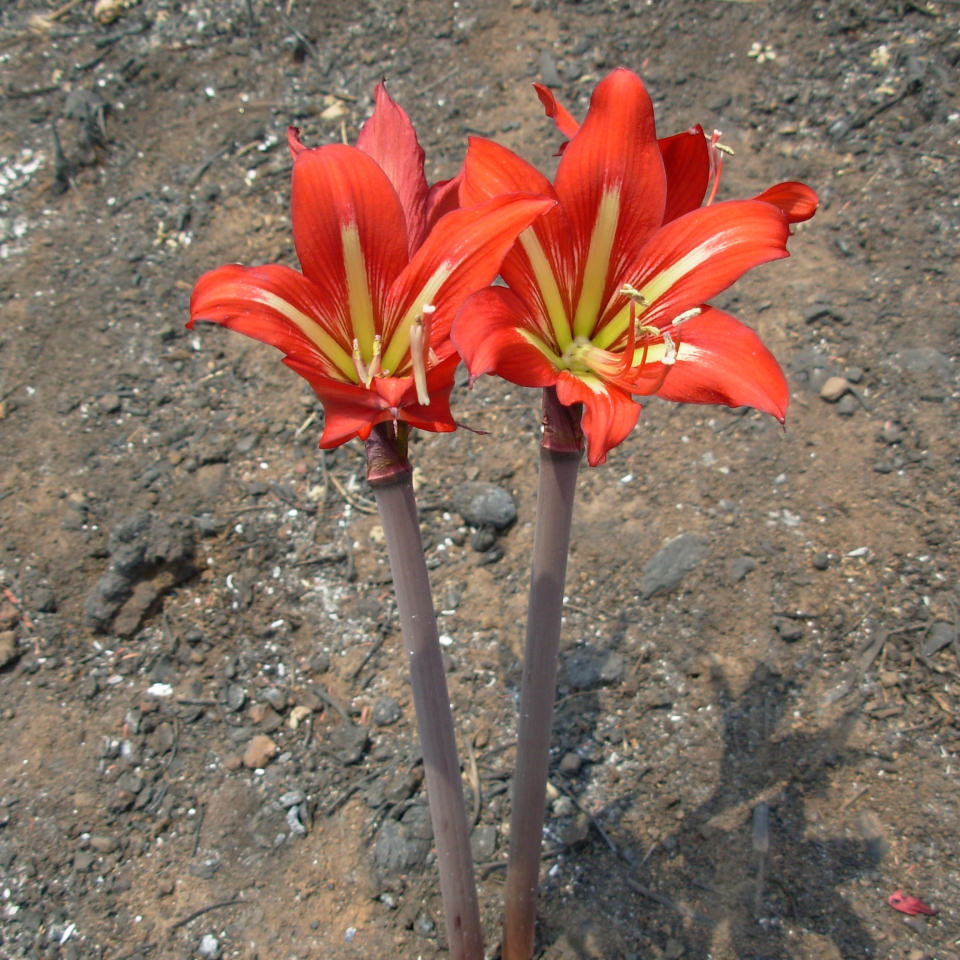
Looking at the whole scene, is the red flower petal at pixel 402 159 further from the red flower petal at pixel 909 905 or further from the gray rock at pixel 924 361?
the gray rock at pixel 924 361

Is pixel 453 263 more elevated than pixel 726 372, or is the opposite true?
pixel 453 263

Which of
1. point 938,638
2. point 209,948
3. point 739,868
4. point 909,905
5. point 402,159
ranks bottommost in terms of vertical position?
point 909,905

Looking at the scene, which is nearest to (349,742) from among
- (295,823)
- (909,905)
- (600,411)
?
(295,823)

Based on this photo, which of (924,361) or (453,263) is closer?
(453,263)

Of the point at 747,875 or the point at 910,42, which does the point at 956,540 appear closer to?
the point at 747,875

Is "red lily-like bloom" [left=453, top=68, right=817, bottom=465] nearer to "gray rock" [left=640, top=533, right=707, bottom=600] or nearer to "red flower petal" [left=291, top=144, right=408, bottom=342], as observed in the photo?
"red flower petal" [left=291, top=144, right=408, bottom=342]

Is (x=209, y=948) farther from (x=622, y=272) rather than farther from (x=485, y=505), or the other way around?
(x=622, y=272)

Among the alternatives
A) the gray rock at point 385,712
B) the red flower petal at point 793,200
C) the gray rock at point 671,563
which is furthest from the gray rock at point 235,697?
the red flower petal at point 793,200
